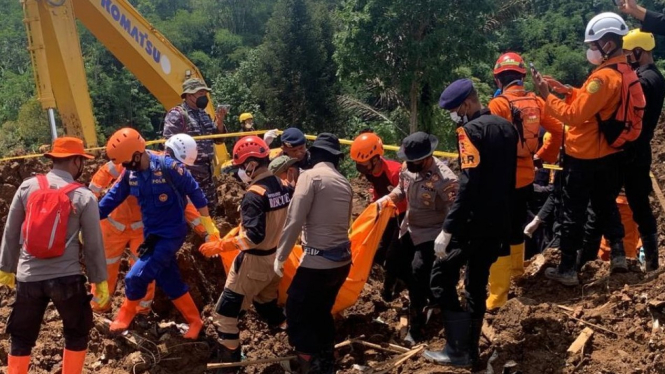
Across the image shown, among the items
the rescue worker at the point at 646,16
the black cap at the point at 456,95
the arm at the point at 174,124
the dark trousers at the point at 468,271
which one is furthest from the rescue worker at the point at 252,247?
the rescue worker at the point at 646,16

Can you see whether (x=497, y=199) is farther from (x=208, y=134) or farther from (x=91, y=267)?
(x=208, y=134)

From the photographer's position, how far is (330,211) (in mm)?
4828

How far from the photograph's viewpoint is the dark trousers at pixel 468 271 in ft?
15.4

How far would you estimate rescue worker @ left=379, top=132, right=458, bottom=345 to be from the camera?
16.6ft

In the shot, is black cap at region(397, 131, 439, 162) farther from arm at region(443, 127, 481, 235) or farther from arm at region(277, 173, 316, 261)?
arm at region(277, 173, 316, 261)

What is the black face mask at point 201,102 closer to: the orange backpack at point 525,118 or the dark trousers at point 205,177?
the dark trousers at point 205,177

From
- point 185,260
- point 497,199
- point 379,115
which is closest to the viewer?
point 497,199

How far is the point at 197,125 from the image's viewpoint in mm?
7805

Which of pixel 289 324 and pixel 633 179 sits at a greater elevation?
pixel 633 179

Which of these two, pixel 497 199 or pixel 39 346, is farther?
pixel 39 346

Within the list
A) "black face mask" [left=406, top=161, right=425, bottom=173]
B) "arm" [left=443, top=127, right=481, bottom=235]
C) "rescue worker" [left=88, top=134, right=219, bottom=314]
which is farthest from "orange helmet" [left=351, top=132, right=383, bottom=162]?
"rescue worker" [left=88, top=134, right=219, bottom=314]

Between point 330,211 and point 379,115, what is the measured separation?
770 inches

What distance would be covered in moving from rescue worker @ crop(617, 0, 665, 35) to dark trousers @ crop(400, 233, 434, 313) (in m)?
2.43

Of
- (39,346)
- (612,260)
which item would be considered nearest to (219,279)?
(39,346)
